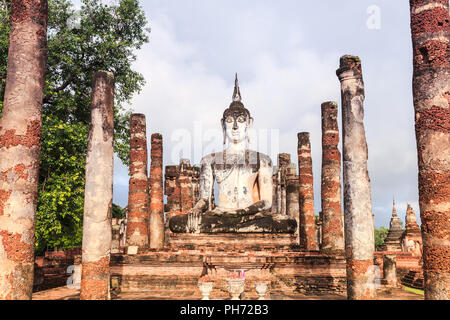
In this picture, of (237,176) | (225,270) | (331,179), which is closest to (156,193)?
(237,176)

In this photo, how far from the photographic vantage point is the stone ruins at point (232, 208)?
6.14 meters

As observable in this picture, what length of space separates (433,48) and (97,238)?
6.65 m

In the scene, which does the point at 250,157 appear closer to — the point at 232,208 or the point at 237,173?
the point at 237,173

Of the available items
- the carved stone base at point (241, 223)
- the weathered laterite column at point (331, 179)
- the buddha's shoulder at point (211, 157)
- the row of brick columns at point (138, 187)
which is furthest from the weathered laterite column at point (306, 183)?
the row of brick columns at point (138, 187)

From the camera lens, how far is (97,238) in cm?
743

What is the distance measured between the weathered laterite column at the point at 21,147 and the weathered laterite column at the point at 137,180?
6.49 meters

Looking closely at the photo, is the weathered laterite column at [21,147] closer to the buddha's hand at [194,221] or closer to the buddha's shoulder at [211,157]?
the buddha's hand at [194,221]

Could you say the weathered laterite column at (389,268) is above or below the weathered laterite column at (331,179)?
below

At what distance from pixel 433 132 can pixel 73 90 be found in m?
14.3

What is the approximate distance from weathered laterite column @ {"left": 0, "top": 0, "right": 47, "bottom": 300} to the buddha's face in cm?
821

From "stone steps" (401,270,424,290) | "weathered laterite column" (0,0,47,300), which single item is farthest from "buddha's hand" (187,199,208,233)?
"stone steps" (401,270,424,290)

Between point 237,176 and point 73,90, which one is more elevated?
point 73,90

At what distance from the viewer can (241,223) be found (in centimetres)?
1196

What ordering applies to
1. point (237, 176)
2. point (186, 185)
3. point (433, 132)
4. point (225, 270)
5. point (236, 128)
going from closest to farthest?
point (433, 132) → point (225, 270) → point (237, 176) → point (236, 128) → point (186, 185)
